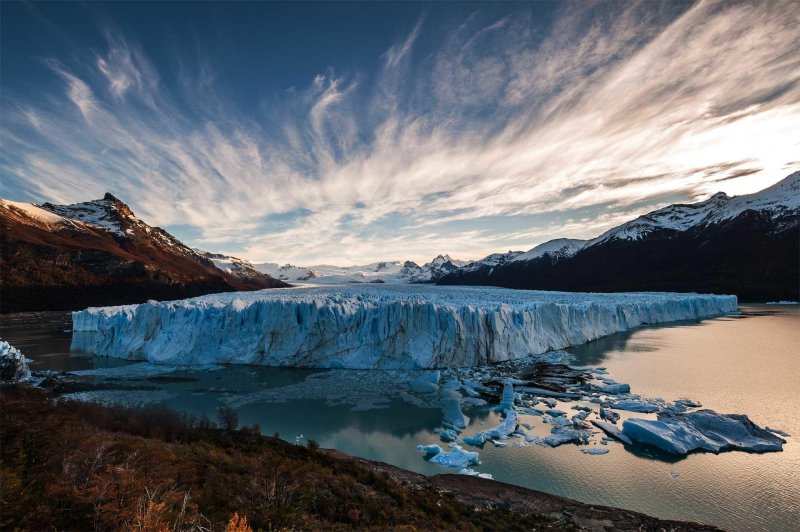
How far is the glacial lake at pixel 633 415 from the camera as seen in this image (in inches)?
318

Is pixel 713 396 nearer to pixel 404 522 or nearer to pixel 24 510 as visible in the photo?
pixel 404 522

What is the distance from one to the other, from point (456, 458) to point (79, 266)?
64.2 meters

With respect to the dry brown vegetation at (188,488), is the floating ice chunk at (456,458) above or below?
below

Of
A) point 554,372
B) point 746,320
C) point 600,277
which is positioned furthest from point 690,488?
point 600,277

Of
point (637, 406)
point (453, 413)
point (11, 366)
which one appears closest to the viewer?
point (453, 413)

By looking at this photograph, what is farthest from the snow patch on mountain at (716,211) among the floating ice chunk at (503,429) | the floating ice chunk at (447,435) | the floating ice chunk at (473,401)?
the floating ice chunk at (447,435)

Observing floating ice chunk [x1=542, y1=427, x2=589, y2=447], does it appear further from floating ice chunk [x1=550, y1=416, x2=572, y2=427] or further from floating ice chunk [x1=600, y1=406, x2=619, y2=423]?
floating ice chunk [x1=600, y1=406, x2=619, y2=423]

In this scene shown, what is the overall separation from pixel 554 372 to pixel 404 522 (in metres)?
13.4

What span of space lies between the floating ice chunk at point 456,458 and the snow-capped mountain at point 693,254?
66136mm

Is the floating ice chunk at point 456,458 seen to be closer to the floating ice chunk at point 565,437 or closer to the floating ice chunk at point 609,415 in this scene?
the floating ice chunk at point 565,437

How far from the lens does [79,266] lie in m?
52.9

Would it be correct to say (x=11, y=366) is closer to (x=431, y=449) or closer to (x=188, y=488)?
(x=188, y=488)

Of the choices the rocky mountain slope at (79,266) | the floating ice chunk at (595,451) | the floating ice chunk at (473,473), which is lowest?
the floating ice chunk at (473,473)

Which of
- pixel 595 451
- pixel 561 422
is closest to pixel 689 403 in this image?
pixel 561 422
